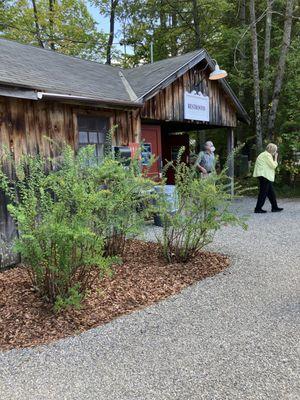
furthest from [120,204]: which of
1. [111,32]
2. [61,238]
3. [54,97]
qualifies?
[111,32]

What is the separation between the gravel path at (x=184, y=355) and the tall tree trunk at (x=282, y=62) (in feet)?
34.8

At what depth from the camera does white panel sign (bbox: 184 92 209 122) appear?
10.4m

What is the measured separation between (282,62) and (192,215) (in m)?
10.6

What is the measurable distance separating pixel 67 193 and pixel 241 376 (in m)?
2.37

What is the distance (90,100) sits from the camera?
709cm

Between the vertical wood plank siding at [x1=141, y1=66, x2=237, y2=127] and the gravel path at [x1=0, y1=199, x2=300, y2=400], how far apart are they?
5.85 meters

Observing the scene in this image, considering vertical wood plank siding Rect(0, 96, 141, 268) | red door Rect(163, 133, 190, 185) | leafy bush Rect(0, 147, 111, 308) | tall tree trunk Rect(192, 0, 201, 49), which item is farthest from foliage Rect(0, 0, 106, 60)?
leafy bush Rect(0, 147, 111, 308)

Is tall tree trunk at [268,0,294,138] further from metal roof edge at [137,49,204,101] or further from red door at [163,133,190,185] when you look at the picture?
metal roof edge at [137,49,204,101]

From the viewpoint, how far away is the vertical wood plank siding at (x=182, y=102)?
30.7 feet

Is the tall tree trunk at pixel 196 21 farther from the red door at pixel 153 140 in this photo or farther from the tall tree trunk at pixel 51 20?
the red door at pixel 153 140

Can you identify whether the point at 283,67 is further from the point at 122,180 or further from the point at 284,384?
the point at 284,384

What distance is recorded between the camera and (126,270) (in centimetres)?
518

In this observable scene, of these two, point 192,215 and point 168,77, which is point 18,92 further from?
point 168,77

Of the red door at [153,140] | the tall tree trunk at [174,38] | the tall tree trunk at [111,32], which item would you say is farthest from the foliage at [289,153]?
the tall tree trunk at [111,32]
